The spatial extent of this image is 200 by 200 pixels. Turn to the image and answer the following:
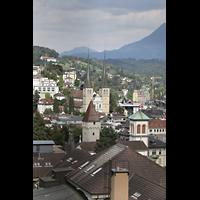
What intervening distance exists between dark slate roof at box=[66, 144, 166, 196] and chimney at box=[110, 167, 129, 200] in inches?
65.8

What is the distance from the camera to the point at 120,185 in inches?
256

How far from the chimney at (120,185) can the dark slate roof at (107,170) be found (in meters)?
1.67

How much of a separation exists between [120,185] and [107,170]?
2448mm

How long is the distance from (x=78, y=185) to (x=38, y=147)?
881cm

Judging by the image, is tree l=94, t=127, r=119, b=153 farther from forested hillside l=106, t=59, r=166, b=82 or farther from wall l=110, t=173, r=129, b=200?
forested hillside l=106, t=59, r=166, b=82

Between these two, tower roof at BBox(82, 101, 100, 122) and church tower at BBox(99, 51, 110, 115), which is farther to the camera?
church tower at BBox(99, 51, 110, 115)

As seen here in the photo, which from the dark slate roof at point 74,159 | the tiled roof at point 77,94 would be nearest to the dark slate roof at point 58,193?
the dark slate roof at point 74,159

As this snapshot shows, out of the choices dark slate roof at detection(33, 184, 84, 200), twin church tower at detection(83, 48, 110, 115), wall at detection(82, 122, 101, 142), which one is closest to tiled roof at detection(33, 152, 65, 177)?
dark slate roof at detection(33, 184, 84, 200)

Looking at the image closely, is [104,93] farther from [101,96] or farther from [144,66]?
[144,66]

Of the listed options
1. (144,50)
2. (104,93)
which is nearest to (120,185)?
(104,93)

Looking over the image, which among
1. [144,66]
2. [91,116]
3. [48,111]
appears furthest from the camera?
[144,66]

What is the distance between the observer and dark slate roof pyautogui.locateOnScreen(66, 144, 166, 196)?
8.95 meters
